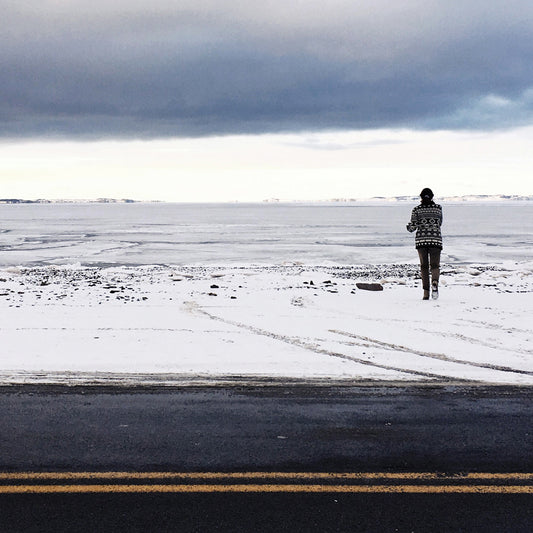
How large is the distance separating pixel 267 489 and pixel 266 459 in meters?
0.50

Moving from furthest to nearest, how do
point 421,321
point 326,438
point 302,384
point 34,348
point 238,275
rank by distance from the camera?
1. point 238,275
2. point 421,321
3. point 34,348
4. point 302,384
5. point 326,438

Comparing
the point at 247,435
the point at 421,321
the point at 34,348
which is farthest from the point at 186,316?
the point at 247,435

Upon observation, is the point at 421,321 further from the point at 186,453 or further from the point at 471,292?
the point at 186,453

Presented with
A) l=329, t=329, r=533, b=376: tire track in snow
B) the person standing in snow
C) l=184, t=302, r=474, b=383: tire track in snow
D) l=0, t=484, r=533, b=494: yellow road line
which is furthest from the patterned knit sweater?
l=0, t=484, r=533, b=494: yellow road line

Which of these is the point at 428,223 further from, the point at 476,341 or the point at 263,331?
the point at 263,331

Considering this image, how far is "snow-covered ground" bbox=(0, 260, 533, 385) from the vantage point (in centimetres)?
710

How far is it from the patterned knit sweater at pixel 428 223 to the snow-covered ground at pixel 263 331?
54.6 inches

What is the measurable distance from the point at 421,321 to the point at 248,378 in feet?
16.3

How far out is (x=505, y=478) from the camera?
159 inches

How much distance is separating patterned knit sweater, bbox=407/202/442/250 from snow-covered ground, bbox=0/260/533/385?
139 cm

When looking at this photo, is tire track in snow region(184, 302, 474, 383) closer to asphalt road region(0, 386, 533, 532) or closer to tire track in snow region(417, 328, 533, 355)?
asphalt road region(0, 386, 533, 532)

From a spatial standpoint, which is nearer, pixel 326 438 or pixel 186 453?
pixel 186 453

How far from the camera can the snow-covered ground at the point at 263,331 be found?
7098 mm

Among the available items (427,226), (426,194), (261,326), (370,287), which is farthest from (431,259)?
(261,326)
